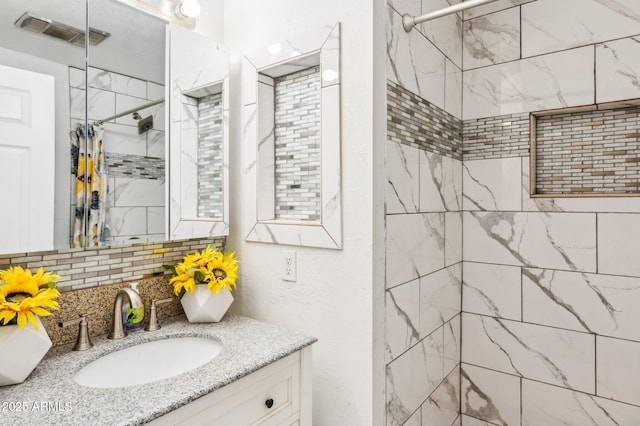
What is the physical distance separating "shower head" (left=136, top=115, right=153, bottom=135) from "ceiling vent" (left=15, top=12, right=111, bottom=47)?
0.91ft

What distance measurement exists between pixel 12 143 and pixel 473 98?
6.18ft

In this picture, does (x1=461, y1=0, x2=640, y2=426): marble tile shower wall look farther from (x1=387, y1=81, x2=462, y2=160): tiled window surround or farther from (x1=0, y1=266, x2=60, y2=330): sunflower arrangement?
(x1=0, y1=266, x2=60, y2=330): sunflower arrangement

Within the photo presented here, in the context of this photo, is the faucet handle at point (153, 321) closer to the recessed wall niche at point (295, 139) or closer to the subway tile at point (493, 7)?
the recessed wall niche at point (295, 139)

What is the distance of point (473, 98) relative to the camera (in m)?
1.93

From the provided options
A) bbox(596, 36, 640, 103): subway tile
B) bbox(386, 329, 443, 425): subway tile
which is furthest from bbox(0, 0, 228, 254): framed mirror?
bbox(596, 36, 640, 103): subway tile

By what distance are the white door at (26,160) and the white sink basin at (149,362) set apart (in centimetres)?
40

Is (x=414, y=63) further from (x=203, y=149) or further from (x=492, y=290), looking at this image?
(x=492, y=290)

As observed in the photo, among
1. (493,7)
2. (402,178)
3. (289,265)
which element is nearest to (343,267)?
(289,265)

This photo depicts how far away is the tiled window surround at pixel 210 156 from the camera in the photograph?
1.60 meters

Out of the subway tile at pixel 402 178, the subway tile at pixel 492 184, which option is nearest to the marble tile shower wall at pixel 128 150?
the subway tile at pixel 402 178

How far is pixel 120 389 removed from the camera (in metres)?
0.94

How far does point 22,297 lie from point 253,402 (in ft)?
2.21

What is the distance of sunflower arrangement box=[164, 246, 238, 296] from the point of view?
56.3 inches

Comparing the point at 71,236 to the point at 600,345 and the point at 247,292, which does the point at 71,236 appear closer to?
the point at 247,292
